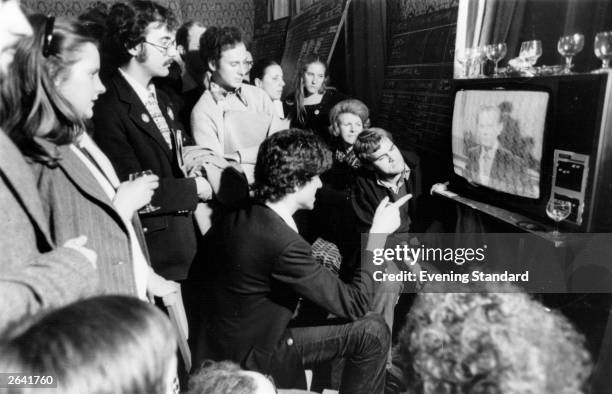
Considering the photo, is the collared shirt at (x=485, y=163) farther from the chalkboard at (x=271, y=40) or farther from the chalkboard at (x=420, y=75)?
the chalkboard at (x=271, y=40)

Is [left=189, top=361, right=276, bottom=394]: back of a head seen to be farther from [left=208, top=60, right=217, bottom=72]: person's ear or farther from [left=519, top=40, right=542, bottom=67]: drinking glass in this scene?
[left=519, top=40, right=542, bottom=67]: drinking glass

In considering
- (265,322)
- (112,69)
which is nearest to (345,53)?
(112,69)

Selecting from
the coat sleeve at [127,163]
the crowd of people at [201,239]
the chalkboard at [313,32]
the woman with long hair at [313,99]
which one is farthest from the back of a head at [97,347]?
the chalkboard at [313,32]

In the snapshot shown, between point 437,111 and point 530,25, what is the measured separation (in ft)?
2.21

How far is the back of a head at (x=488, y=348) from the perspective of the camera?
2.40 ft

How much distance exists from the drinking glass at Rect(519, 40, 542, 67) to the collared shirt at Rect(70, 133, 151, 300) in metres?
1.81

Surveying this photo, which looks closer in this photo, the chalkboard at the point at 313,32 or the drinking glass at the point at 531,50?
the drinking glass at the point at 531,50

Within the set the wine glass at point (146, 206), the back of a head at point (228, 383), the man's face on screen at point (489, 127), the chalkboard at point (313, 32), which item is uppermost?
the chalkboard at point (313, 32)

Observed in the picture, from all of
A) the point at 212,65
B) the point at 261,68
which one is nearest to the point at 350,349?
the point at 212,65

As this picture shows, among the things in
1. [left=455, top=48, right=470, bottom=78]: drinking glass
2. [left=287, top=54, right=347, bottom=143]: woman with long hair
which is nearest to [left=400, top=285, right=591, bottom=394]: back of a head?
[left=455, top=48, right=470, bottom=78]: drinking glass

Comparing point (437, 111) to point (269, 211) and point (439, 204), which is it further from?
point (269, 211)

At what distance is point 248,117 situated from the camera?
2207 mm

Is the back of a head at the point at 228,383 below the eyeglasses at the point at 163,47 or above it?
below

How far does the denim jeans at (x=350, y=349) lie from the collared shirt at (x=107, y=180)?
0.59 metres
